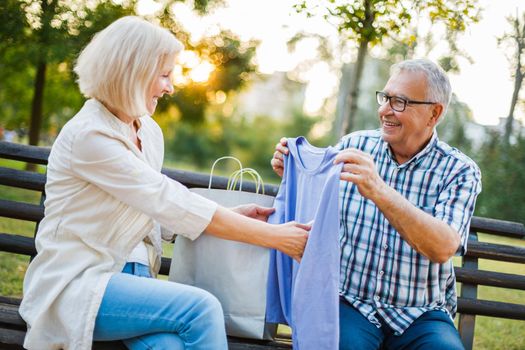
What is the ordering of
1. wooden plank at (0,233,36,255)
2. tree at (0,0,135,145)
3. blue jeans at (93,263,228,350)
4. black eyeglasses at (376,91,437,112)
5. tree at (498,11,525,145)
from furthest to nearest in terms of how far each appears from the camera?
tree at (498,11,525,145), tree at (0,0,135,145), wooden plank at (0,233,36,255), black eyeglasses at (376,91,437,112), blue jeans at (93,263,228,350)

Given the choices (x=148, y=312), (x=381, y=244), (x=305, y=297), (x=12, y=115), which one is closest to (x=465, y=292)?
(x=381, y=244)

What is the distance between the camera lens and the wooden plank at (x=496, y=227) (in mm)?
3461

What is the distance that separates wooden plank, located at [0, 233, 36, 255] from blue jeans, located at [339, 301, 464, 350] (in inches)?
64.8

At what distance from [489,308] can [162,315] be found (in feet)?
6.45

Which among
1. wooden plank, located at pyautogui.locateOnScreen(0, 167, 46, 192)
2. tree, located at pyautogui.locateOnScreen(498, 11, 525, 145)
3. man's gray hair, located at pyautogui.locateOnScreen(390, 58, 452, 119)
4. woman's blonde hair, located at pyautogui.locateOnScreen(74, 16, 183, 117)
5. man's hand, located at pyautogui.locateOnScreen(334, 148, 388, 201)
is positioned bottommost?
wooden plank, located at pyautogui.locateOnScreen(0, 167, 46, 192)

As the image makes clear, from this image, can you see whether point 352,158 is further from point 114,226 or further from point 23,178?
point 23,178

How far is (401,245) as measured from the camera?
2.79m

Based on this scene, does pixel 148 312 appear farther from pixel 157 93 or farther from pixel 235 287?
pixel 157 93

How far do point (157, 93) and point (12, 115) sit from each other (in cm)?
1188

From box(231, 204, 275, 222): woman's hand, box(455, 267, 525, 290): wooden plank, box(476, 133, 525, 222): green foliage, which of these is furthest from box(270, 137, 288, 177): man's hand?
box(476, 133, 525, 222): green foliage

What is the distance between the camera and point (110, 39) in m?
2.39

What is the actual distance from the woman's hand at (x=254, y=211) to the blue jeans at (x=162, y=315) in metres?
0.52

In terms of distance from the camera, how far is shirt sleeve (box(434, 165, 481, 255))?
262 centimetres

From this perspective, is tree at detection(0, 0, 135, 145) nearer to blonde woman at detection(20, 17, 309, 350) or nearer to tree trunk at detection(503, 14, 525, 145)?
blonde woman at detection(20, 17, 309, 350)
